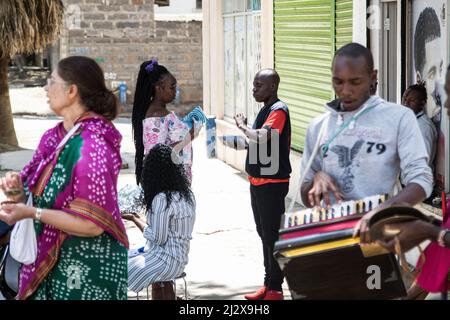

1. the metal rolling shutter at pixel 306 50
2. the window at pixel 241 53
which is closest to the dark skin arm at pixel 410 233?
the metal rolling shutter at pixel 306 50

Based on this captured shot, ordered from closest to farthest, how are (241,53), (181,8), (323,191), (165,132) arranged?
(323,191) < (165,132) < (241,53) < (181,8)

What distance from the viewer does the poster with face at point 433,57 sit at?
23.2 ft

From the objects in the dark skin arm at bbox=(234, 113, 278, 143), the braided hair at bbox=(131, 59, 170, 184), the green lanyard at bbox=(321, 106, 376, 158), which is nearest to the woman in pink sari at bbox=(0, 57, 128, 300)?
the green lanyard at bbox=(321, 106, 376, 158)

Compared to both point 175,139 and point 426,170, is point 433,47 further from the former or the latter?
point 426,170

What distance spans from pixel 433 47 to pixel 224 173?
6.47m

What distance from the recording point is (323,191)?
3.82 meters

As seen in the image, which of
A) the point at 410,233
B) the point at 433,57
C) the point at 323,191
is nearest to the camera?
the point at 410,233

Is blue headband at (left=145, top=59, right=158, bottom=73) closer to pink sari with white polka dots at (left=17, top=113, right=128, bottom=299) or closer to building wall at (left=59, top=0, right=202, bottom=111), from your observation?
pink sari with white polka dots at (left=17, top=113, right=128, bottom=299)

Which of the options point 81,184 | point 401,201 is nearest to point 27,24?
point 81,184

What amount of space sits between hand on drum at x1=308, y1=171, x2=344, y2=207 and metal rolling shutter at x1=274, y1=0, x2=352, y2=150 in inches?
217

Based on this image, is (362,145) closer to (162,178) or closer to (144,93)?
(162,178)

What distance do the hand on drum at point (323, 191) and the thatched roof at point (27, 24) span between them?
11.7 metres

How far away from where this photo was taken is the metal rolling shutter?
9.80 metres

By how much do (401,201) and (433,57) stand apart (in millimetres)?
3840
